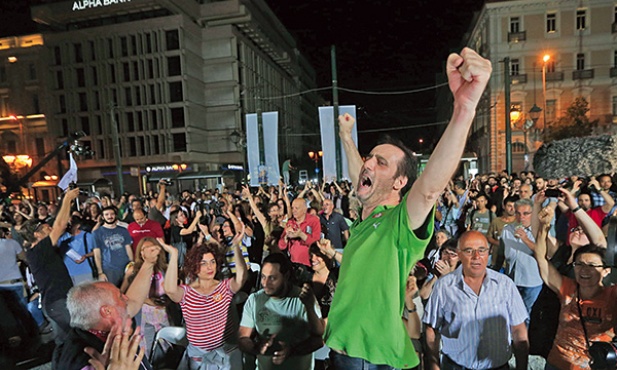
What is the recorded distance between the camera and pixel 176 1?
38.9 m

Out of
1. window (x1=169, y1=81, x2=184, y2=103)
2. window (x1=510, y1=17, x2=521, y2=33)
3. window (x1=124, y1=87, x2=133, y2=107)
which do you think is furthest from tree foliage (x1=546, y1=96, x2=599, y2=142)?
window (x1=124, y1=87, x2=133, y2=107)

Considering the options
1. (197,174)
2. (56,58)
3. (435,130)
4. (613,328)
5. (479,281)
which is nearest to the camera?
(613,328)

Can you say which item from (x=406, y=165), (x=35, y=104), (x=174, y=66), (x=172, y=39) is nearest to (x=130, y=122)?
(x=174, y=66)

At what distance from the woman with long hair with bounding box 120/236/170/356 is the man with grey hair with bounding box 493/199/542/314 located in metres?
4.03

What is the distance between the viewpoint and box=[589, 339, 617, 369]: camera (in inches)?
81.0

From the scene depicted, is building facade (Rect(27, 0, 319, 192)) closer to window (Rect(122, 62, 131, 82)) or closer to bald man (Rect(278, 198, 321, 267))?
window (Rect(122, 62, 131, 82))

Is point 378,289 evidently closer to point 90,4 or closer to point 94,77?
point 94,77

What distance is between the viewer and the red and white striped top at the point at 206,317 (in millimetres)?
3543

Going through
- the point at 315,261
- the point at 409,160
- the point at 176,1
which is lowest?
the point at 315,261

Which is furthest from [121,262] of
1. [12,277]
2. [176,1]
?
[176,1]

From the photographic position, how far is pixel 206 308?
11.9 ft

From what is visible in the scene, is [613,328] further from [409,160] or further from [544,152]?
[544,152]

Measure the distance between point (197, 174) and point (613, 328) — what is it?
86.4 ft

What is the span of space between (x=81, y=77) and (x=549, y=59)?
46.7 metres
